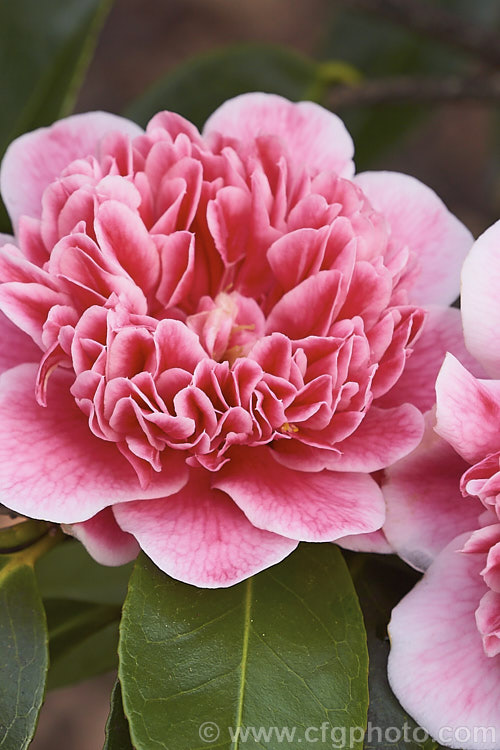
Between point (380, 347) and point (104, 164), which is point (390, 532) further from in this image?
point (104, 164)

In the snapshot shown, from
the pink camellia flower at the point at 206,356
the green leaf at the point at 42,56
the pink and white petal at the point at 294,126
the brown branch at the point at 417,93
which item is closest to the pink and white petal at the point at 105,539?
the pink camellia flower at the point at 206,356

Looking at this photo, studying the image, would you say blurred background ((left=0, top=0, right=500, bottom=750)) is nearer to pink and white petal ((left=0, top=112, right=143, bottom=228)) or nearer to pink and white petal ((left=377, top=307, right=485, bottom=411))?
pink and white petal ((left=0, top=112, right=143, bottom=228))

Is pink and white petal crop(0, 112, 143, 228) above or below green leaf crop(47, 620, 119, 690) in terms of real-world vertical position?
above

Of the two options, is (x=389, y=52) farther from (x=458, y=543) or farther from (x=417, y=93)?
(x=458, y=543)

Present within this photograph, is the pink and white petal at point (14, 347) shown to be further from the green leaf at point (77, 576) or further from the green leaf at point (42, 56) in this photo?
the green leaf at point (42, 56)

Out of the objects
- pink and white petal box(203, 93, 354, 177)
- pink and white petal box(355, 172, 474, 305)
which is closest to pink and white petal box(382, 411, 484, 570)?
pink and white petal box(355, 172, 474, 305)

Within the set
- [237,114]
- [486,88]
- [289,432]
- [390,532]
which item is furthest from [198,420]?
[486,88]

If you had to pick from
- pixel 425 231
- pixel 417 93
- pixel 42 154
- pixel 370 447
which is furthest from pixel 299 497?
pixel 417 93
